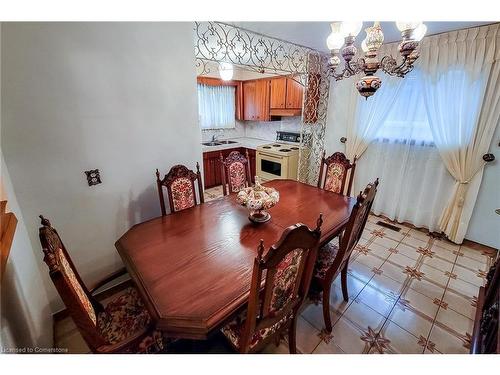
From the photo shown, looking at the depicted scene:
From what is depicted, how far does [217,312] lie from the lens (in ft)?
3.07

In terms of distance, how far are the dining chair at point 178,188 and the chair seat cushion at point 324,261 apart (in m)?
1.22

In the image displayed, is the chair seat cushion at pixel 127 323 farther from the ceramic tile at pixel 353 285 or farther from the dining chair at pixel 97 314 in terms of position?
the ceramic tile at pixel 353 285

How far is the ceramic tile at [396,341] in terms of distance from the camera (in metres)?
1.48

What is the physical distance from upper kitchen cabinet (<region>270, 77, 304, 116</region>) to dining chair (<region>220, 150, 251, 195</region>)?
6.51 feet

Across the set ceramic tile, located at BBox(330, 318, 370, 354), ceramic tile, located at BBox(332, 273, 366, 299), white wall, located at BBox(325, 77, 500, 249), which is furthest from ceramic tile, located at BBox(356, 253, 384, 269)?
white wall, located at BBox(325, 77, 500, 249)

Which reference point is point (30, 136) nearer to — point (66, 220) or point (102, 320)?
point (66, 220)

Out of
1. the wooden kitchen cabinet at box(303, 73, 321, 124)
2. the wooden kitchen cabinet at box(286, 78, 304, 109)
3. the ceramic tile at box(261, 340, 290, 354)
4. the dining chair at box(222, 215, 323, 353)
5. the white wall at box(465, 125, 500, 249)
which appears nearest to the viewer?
the dining chair at box(222, 215, 323, 353)

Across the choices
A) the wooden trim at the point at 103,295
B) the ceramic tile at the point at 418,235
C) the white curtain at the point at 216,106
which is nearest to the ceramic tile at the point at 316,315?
the wooden trim at the point at 103,295

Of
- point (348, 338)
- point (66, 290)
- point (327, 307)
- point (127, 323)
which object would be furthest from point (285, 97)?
point (66, 290)

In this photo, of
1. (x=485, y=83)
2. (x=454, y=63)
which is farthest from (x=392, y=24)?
(x=485, y=83)

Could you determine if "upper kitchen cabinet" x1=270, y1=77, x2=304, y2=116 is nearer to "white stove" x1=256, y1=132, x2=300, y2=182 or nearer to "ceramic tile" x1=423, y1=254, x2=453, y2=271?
"white stove" x1=256, y1=132, x2=300, y2=182

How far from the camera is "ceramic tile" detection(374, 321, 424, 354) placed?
1483 mm

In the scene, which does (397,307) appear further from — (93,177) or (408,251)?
(93,177)

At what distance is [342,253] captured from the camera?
145 cm
